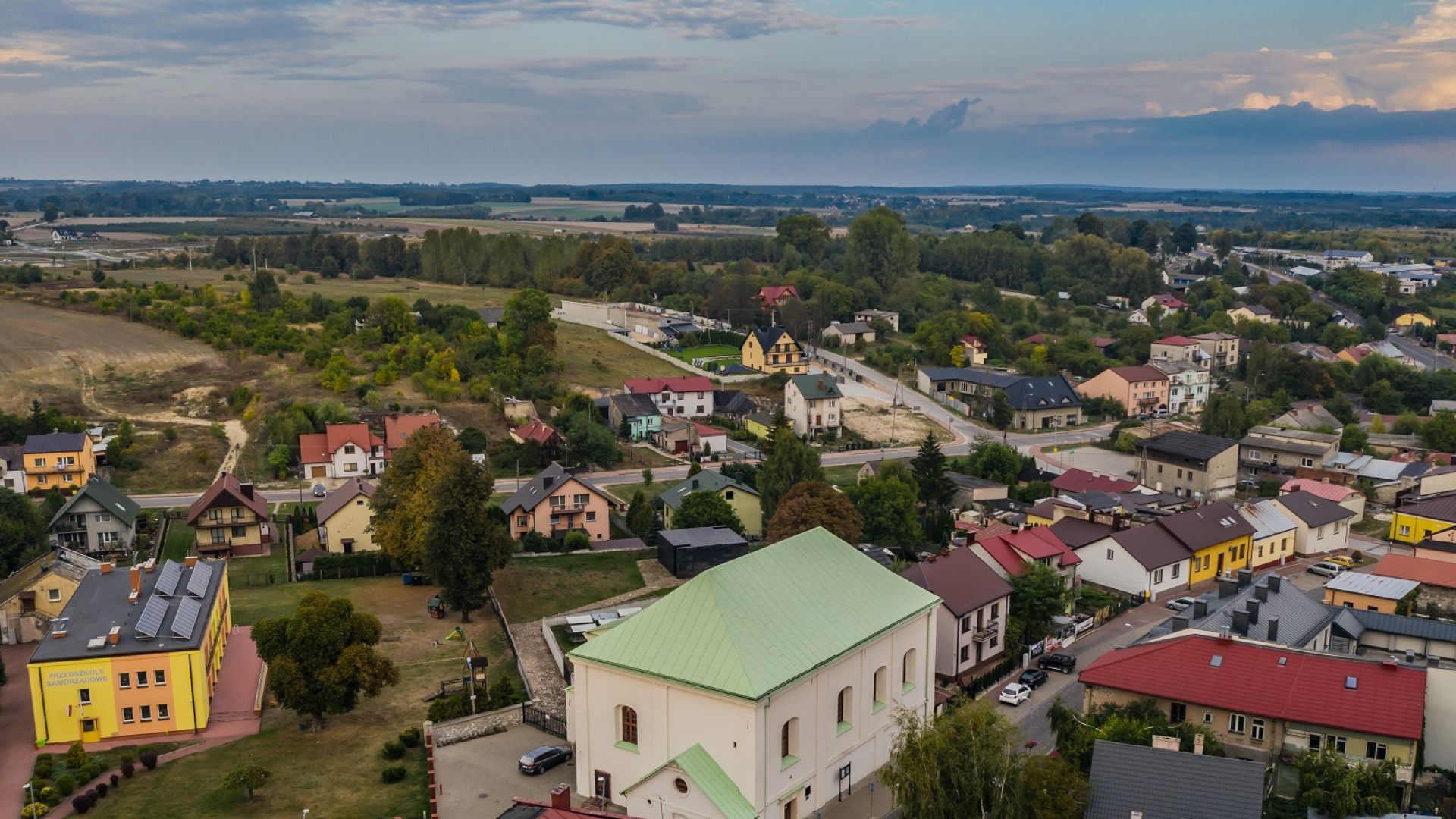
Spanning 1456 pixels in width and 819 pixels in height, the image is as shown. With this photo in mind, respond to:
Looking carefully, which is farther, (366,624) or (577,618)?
(577,618)

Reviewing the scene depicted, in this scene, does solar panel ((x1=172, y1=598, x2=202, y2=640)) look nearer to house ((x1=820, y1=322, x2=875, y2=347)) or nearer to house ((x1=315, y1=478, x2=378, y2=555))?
house ((x1=315, y1=478, x2=378, y2=555))

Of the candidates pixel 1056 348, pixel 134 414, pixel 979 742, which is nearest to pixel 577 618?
pixel 979 742

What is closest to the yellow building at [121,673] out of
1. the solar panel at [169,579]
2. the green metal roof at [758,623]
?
the solar panel at [169,579]

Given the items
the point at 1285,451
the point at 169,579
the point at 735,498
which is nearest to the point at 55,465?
the point at 169,579

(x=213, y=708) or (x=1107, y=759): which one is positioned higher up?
(x=1107, y=759)

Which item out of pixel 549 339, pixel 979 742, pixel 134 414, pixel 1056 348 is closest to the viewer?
pixel 979 742

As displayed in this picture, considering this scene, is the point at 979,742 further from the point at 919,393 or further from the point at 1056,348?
the point at 1056,348

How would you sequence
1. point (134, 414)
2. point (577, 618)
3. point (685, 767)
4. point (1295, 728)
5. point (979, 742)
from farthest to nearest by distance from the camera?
point (134, 414) < point (577, 618) < point (1295, 728) < point (685, 767) < point (979, 742)
